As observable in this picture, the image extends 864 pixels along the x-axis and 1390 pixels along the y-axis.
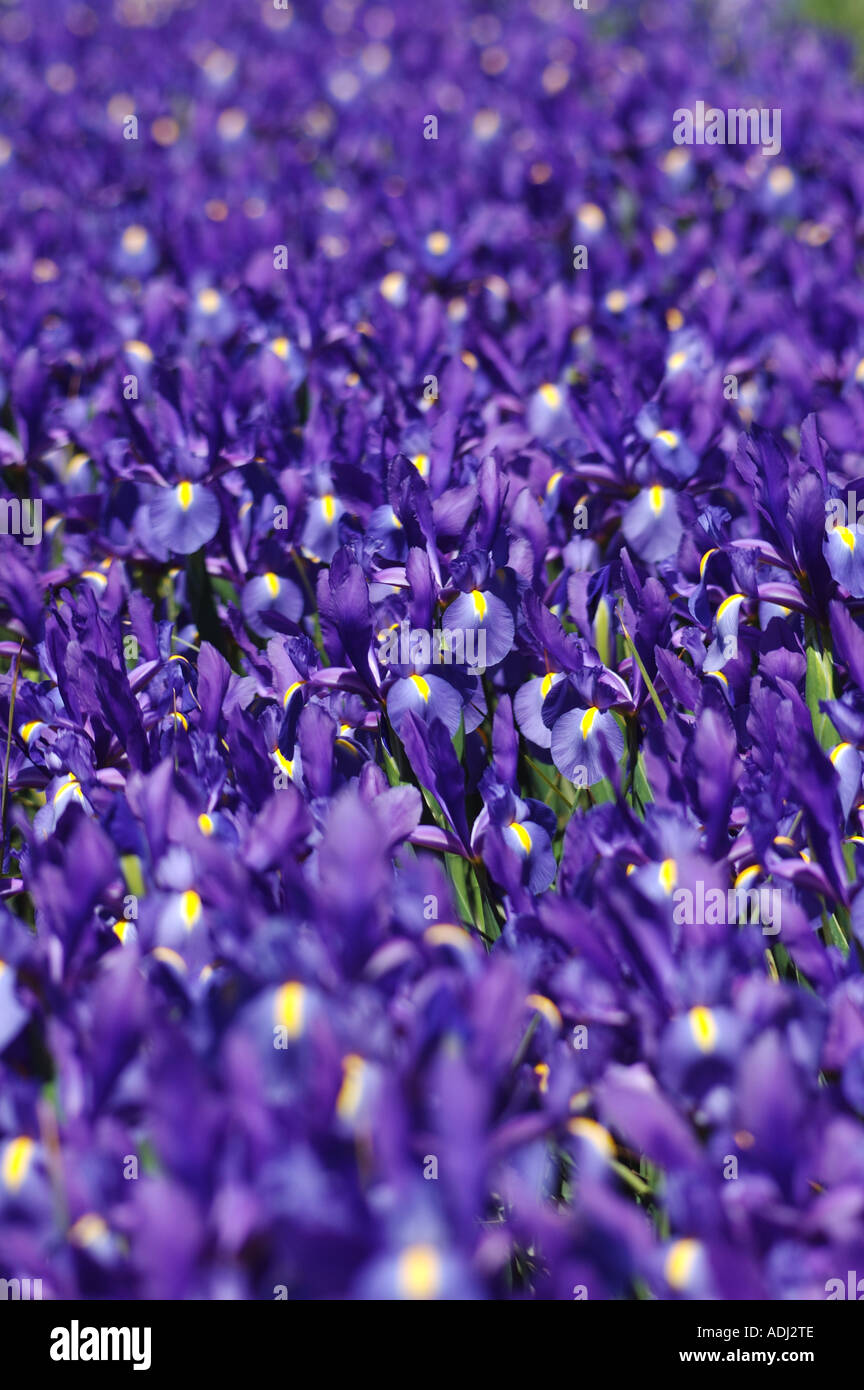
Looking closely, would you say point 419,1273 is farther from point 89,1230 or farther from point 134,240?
point 134,240

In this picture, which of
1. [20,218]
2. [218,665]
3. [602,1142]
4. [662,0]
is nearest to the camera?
[602,1142]

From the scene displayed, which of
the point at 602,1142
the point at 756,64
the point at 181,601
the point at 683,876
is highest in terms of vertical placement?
the point at 756,64

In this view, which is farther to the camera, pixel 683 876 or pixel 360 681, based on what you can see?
pixel 360 681

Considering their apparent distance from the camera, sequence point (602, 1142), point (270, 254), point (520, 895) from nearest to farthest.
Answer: point (602, 1142), point (520, 895), point (270, 254)

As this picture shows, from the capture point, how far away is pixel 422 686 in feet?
9.66

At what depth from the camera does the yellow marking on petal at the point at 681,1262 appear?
1.82 meters

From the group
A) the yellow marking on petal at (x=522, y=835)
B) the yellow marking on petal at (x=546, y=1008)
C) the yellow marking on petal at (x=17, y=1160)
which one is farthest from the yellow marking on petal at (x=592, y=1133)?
the yellow marking on petal at (x=17, y=1160)

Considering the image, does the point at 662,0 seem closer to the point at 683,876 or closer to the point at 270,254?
the point at 270,254

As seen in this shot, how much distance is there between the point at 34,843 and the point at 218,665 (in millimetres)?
689

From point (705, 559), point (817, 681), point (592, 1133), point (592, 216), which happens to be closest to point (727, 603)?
point (705, 559)

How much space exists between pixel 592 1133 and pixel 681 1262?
29 centimetres

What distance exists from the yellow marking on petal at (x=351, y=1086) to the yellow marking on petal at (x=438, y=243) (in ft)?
15.2

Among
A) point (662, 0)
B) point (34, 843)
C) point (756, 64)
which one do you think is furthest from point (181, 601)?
point (662, 0)

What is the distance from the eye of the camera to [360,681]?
3.02 metres
